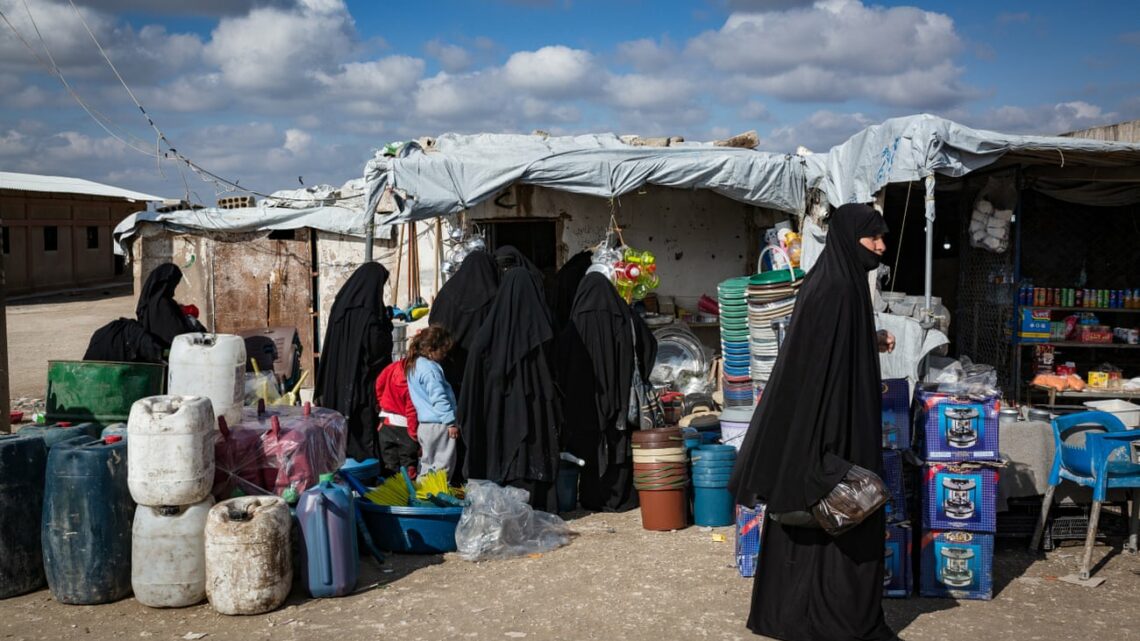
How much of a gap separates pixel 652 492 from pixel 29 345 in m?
13.8

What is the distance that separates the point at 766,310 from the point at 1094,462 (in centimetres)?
273

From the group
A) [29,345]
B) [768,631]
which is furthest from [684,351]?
[29,345]

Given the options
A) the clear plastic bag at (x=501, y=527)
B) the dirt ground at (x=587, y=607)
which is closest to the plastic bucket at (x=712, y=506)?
the dirt ground at (x=587, y=607)

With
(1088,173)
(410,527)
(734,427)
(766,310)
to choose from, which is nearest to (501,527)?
(410,527)

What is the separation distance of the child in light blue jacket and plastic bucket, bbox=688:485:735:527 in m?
1.56

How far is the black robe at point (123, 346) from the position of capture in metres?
6.54

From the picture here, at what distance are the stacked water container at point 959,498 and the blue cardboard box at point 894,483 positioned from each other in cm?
15

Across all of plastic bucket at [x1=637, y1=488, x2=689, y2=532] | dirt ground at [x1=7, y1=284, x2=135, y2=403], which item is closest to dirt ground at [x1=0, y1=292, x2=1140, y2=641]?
plastic bucket at [x1=637, y1=488, x2=689, y2=532]

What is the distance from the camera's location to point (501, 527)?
5227 mm

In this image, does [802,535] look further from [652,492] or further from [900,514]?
[652,492]

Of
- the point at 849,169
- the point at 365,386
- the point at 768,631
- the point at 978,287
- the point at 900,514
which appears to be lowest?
the point at 768,631

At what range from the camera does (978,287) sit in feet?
27.1

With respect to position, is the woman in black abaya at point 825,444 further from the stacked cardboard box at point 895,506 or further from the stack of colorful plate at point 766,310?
the stack of colorful plate at point 766,310

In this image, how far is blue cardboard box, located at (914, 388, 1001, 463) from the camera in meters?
4.52
